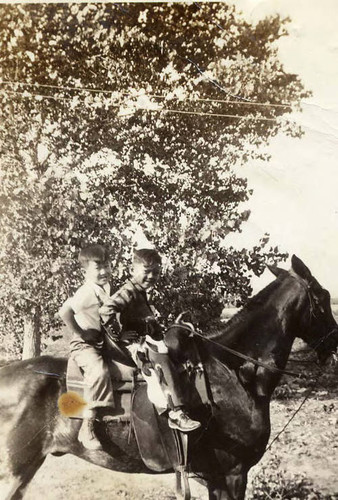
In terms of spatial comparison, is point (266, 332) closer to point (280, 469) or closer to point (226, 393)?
point (226, 393)

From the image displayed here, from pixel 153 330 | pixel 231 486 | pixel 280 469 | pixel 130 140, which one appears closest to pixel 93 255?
pixel 153 330

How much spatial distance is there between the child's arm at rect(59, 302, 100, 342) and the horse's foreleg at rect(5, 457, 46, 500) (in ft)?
2.67

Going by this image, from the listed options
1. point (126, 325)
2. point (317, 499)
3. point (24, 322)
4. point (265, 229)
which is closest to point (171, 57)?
point (265, 229)

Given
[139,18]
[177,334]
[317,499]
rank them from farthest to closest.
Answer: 1. [139,18]
2. [317,499]
3. [177,334]

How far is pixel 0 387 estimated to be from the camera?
2646mm

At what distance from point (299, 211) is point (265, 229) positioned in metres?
0.25

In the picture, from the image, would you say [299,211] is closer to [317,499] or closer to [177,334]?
[177,334]

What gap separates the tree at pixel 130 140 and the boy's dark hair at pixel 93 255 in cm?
19

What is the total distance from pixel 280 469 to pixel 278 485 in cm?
9

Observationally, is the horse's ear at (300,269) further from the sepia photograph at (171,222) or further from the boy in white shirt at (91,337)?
the boy in white shirt at (91,337)

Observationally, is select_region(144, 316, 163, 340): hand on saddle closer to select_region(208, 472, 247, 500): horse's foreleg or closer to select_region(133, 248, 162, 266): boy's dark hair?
select_region(133, 248, 162, 266): boy's dark hair

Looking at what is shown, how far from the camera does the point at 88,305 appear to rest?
2.68 metres

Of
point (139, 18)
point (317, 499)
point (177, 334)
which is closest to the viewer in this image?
point (177, 334)

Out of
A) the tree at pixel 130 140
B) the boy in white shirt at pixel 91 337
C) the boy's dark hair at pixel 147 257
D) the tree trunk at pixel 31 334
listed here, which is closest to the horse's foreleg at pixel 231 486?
the boy in white shirt at pixel 91 337
